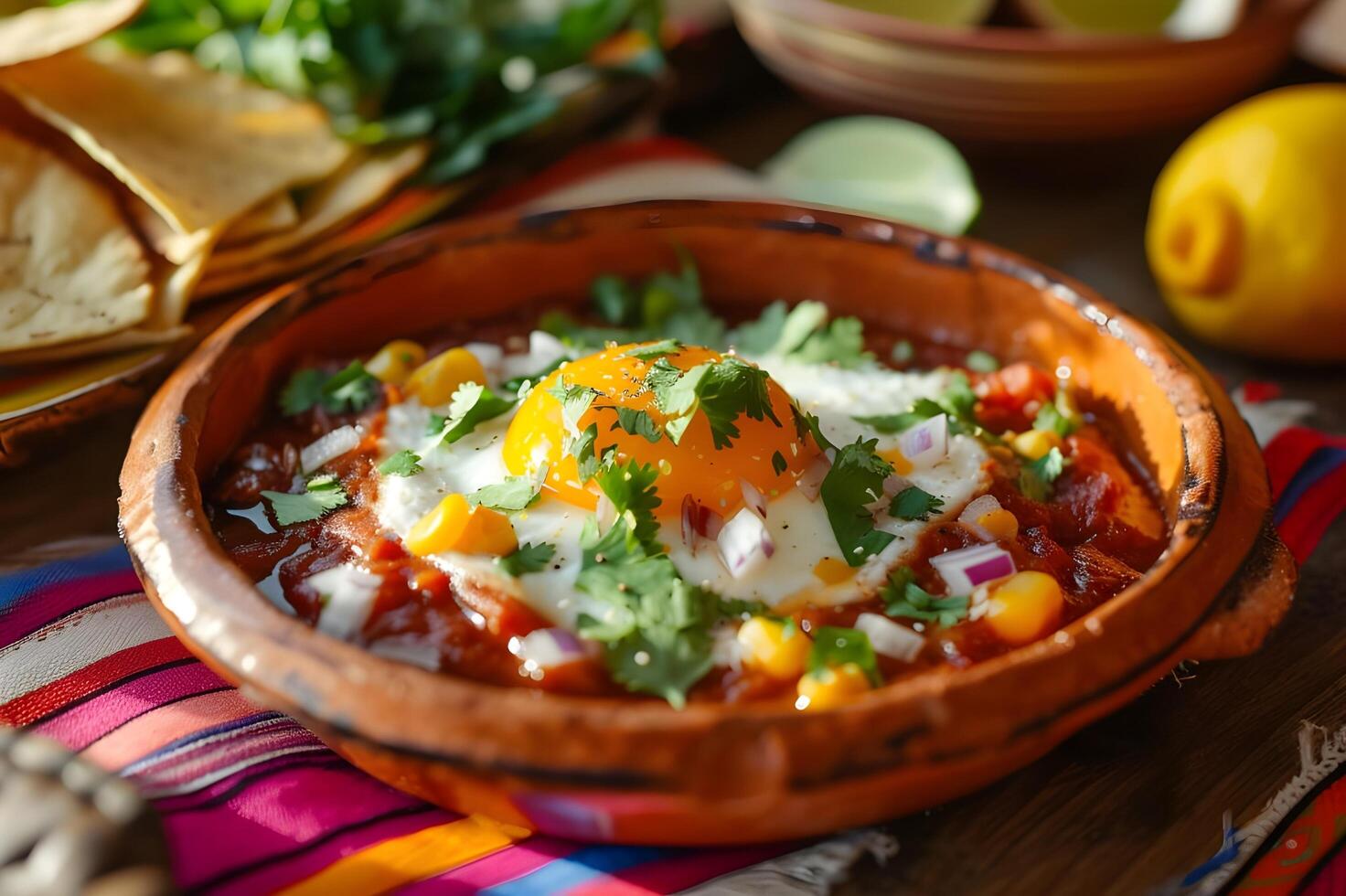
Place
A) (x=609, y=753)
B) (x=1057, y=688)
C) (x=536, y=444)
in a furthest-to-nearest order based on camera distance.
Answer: (x=536, y=444), (x=1057, y=688), (x=609, y=753)

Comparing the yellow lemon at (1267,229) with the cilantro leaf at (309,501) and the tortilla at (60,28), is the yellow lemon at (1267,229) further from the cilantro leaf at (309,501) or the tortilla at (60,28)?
the tortilla at (60,28)

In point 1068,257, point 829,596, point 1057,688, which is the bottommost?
point 1068,257

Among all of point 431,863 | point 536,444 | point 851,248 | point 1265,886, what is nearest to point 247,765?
point 431,863

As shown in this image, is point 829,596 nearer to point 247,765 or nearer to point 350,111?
point 247,765

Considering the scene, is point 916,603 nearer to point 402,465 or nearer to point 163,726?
point 402,465

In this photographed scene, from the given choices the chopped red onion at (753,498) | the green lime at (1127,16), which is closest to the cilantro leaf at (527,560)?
the chopped red onion at (753,498)
